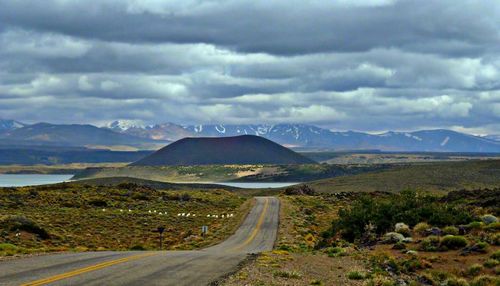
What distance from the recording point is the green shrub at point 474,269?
2998 cm

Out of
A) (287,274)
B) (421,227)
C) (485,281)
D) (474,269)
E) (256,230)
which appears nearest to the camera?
(287,274)

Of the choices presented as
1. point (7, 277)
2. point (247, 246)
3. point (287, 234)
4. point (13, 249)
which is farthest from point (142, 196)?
point (7, 277)

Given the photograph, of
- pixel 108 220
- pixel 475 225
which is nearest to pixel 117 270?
pixel 475 225

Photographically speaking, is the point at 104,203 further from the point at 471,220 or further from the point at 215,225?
the point at 471,220

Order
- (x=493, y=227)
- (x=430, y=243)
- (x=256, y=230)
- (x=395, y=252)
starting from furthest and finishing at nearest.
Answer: (x=256, y=230)
(x=493, y=227)
(x=430, y=243)
(x=395, y=252)

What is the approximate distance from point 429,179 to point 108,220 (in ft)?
418

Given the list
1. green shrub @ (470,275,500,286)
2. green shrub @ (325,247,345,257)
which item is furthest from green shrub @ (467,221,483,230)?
green shrub @ (470,275,500,286)

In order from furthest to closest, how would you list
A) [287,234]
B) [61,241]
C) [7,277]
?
[287,234], [61,241], [7,277]

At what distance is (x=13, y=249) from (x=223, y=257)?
46.8 ft

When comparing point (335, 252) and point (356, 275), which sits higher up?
point (356, 275)

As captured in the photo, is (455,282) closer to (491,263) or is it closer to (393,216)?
(491,263)

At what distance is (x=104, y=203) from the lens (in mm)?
88750

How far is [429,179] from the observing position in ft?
576

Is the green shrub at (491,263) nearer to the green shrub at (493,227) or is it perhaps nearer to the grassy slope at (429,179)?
the green shrub at (493,227)
